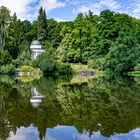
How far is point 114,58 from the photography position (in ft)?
171

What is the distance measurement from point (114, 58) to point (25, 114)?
3703 centimetres

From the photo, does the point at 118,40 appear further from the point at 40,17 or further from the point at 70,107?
the point at 70,107

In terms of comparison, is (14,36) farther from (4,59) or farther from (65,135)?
(65,135)

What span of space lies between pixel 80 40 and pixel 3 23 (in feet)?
48.7

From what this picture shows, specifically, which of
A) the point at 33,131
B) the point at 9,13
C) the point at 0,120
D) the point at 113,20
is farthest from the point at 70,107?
the point at 9,13

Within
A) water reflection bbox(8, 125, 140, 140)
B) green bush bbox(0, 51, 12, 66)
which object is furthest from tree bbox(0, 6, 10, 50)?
water reflection bbox(8, 125, 140, 140)

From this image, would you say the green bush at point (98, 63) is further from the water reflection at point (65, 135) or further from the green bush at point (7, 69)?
the water reflection at point (65, 135)

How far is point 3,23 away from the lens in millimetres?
67938

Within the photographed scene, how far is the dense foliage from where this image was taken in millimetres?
53094

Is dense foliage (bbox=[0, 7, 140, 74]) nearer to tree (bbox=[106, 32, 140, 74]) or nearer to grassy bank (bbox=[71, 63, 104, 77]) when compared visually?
tree (bbox=[106, 32, 140, 74])

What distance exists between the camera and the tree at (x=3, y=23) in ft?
217

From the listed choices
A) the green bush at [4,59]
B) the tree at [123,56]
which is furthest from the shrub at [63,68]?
the green bush at [4,59]

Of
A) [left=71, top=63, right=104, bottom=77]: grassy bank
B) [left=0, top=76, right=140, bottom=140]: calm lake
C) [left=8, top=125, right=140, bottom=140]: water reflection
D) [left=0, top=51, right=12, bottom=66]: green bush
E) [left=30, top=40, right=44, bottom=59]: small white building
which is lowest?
[left=8, top=125, right=140, bottom=140]: water reflection

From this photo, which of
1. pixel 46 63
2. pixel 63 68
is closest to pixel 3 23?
pixel 63 68
